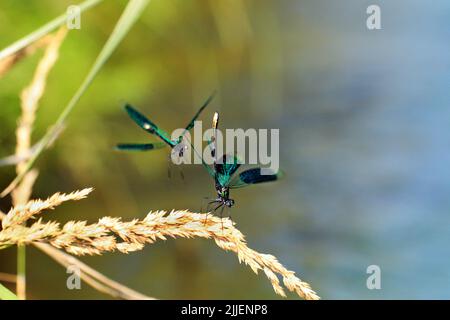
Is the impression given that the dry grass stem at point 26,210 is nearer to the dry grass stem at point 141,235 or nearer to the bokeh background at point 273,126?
the dry grass stem at point 141,235

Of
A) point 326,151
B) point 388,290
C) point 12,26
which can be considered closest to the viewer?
point 12,26

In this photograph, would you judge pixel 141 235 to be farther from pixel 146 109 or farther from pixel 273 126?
pixel 273 126

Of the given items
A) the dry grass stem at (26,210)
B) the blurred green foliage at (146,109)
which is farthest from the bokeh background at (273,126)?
the dry grass stem at (26,210)

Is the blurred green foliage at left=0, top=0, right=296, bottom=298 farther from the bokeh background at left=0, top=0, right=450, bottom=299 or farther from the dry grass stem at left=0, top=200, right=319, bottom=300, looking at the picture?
the dry grass stem at left=0, top=200, right=319, bottom=300

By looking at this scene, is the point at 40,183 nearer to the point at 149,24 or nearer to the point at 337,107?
the point at 149,24

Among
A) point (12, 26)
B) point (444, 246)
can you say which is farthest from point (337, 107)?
point (12, 26)

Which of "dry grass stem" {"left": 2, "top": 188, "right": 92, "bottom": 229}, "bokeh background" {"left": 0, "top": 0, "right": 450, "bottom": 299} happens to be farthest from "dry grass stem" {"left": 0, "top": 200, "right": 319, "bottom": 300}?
"bokeh background" {"left": 0, "top": 0, "right": 450, "bottom": 299}
